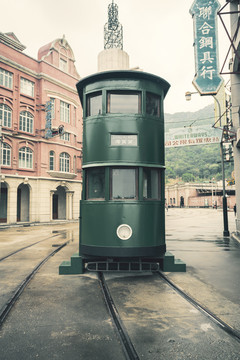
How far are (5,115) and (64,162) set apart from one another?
823 centimetres

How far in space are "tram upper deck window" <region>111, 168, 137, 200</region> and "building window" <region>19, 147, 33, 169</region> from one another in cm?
2273

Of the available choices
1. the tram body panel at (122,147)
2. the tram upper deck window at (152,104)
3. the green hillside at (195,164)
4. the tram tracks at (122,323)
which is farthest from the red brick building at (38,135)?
the green hillside at (195,164)

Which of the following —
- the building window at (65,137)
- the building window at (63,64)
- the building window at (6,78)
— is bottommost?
the building window at (65,137)

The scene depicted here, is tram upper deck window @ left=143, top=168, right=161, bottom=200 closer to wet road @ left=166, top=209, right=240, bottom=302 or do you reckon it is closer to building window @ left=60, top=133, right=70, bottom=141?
wet road @ left=166, top=209, right=240, bottom=302

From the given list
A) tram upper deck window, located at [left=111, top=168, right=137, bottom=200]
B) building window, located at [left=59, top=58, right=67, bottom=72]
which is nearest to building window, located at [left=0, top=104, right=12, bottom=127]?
building window, located at [left=59, top=58, right=67, bottom=72]

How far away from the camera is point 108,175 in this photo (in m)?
7.05

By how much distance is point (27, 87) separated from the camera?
28906mm

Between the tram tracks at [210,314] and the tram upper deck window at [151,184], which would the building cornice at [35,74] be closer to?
the tram upper deck window at [151,184]

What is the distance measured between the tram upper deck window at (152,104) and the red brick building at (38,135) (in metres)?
19.6

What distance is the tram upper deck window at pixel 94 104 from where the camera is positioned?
766 cm

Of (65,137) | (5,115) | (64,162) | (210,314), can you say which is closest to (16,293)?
(210,314)

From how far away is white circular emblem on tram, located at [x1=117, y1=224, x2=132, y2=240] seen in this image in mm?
6818

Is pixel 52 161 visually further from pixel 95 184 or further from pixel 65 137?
pixel 95 184

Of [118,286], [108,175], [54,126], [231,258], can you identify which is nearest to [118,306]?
[118,286]
